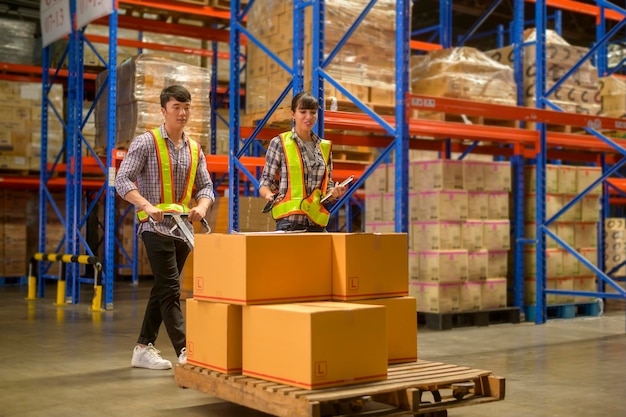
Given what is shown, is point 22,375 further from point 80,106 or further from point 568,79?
point 568,79

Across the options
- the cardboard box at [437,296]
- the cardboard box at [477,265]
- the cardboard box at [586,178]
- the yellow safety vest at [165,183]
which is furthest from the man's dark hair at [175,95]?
the cardboard box at [586,178]

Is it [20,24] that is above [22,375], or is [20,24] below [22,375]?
above

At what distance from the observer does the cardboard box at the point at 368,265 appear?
15.6 ft

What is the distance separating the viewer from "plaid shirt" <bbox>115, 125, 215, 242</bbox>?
580 centimetres

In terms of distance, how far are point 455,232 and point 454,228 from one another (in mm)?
49

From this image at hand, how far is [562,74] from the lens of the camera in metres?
10.6

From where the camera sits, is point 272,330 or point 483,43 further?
point 483,43

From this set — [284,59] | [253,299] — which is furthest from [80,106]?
[253,299]

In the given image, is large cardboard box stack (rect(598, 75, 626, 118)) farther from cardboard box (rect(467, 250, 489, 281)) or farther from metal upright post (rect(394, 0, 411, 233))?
metal upright post (rect(394, 0, 411, 233))

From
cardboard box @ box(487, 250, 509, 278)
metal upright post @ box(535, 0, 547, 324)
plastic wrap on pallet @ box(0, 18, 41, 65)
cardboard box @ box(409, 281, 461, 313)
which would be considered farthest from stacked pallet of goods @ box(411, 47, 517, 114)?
plastic wrap on pallet @ box(0, 18, 41, 65)

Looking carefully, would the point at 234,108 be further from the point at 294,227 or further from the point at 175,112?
the point at 294,227

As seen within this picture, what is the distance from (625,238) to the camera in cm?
1364

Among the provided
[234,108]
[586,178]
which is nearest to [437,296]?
[586,178]

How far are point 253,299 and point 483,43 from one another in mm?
20265
